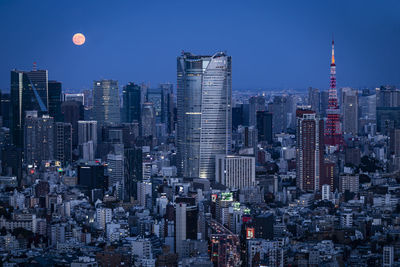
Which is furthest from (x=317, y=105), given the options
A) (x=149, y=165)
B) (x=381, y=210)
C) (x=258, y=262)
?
(x=258, y=262)

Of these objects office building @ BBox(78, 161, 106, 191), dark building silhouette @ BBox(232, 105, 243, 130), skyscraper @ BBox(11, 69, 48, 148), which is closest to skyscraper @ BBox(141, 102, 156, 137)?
dark building silhouette @ BBox(232, 105, 243, 130)

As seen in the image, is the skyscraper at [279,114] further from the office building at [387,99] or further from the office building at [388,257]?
the office building at [388,257]

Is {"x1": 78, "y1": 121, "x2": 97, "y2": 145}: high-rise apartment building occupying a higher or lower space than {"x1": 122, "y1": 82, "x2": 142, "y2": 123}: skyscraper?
lower

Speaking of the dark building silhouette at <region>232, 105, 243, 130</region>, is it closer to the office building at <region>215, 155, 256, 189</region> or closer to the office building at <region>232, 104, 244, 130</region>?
the office building at <region>232, 104, 244, 130</region>

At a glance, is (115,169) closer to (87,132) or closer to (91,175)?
(91,175)

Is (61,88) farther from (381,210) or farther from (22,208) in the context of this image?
(381,210)

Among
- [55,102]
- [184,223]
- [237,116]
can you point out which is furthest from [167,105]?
[184,223]
